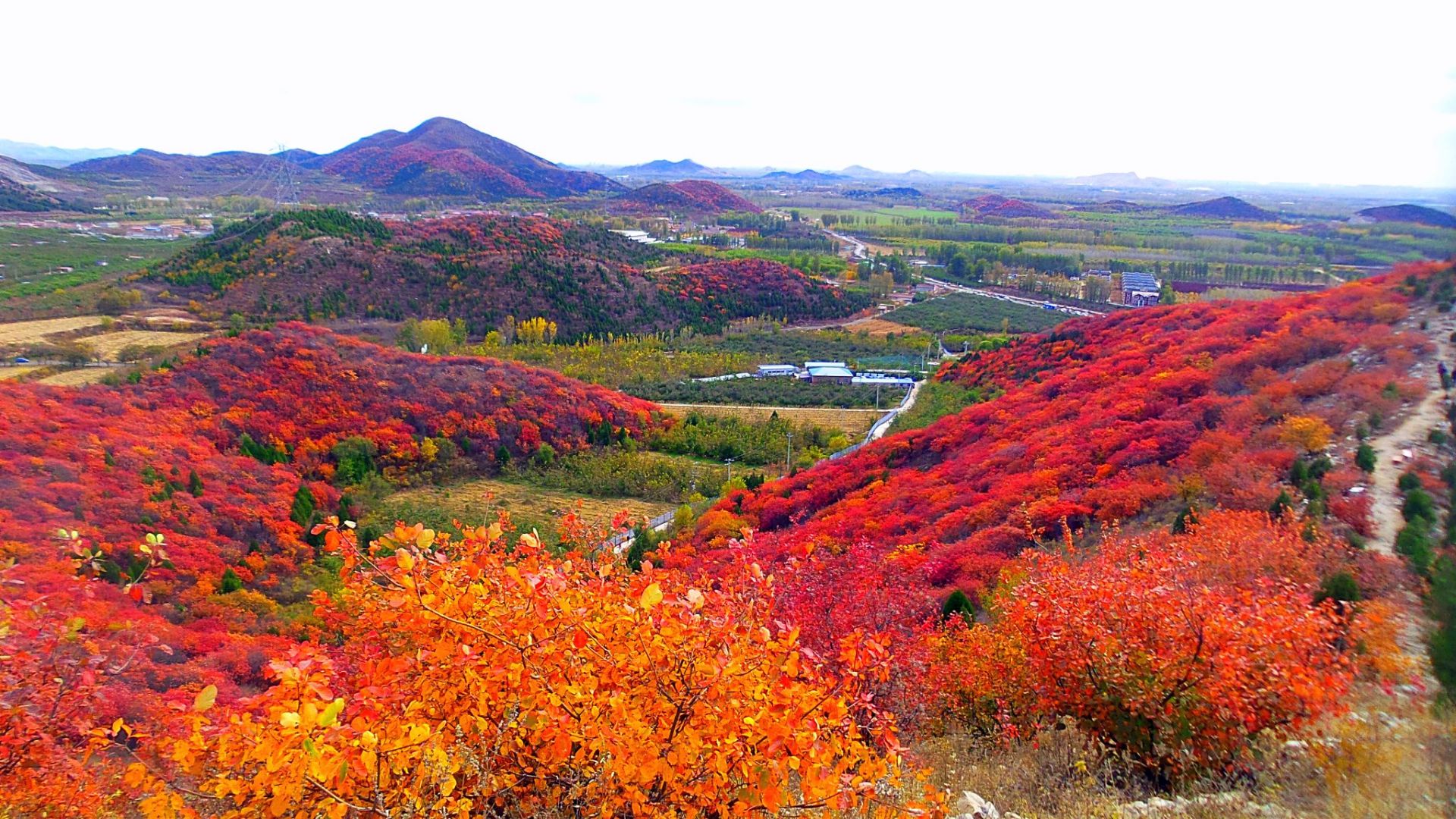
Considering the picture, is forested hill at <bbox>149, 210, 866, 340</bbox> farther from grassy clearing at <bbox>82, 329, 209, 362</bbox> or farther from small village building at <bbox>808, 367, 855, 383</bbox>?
small village building at <bbox>808, 367, 855, 383</bbox>

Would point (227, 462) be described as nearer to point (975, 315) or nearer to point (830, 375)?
point (830, 375)

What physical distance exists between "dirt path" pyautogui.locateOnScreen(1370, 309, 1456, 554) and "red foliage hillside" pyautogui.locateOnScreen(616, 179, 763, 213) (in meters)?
115

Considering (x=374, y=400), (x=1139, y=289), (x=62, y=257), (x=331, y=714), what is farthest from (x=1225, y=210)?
(x=62, y=257)

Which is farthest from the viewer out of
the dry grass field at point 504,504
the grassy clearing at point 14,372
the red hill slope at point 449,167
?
the red hill slope at point 449,167

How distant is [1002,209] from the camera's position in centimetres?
12512

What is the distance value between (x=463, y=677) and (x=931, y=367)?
4325cm

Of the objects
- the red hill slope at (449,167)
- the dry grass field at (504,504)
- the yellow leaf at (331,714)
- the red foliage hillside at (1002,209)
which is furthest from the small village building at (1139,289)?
the red hill slope at (449,167)

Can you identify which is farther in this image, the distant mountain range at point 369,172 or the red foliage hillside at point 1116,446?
the distant mountain range at point 369,172

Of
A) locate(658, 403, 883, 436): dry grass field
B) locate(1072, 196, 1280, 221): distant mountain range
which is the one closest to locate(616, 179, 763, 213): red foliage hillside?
locate(1072, 196, 1280, 221): distant mountain range

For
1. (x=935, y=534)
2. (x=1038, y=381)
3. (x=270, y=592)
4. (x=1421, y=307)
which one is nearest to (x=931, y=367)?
(x=1038, y=381)

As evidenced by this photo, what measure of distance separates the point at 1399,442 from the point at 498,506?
2137 centimetres

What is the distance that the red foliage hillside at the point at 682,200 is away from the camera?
125312 millimetres

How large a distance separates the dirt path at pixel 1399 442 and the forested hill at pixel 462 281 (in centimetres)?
4306

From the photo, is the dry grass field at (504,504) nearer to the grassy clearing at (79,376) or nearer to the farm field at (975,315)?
the grassy clearing at (79,376)
